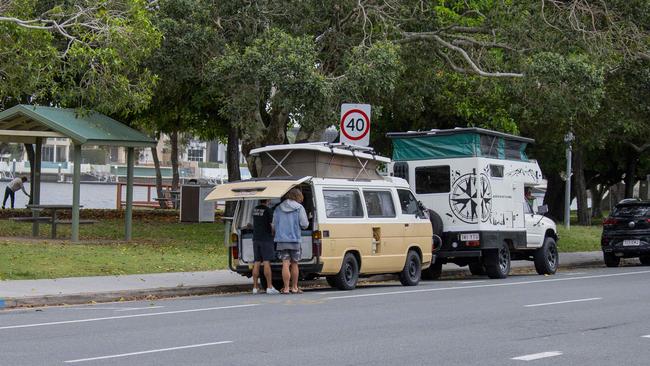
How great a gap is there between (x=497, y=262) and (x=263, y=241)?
21.1 ft

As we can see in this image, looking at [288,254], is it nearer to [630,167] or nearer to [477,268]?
[477,268]

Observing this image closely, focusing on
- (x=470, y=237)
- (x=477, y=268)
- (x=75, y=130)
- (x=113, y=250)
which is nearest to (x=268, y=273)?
(x=470, y=237)

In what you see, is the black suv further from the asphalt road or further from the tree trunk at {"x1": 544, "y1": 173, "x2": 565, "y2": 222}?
the tree trunk at {"x1": 544, "y1": 173, "x2": 565, "y2": 222}

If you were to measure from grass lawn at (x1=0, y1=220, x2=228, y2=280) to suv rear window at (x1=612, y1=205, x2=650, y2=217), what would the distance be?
1061cm

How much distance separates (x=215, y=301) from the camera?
16.7m

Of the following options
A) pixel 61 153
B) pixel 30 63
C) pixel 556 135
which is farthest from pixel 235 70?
pixel 61 153

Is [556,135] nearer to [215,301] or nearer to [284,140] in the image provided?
[284,140]

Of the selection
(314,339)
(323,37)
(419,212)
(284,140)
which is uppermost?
(323,37)

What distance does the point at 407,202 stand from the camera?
798 inches

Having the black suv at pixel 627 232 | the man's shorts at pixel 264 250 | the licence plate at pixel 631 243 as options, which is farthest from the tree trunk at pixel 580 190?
the man's shorts at pixel 264 250

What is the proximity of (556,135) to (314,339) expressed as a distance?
83.2ft

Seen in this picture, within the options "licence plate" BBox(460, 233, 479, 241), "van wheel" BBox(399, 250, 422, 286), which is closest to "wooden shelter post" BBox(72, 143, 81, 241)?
"van wheel" BBox(399, 250, 422, 286)

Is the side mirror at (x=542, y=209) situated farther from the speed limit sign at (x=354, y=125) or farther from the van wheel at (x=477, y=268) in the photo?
the speed limit sign at (x=354, y=125)

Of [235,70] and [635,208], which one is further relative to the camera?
[635,208]
